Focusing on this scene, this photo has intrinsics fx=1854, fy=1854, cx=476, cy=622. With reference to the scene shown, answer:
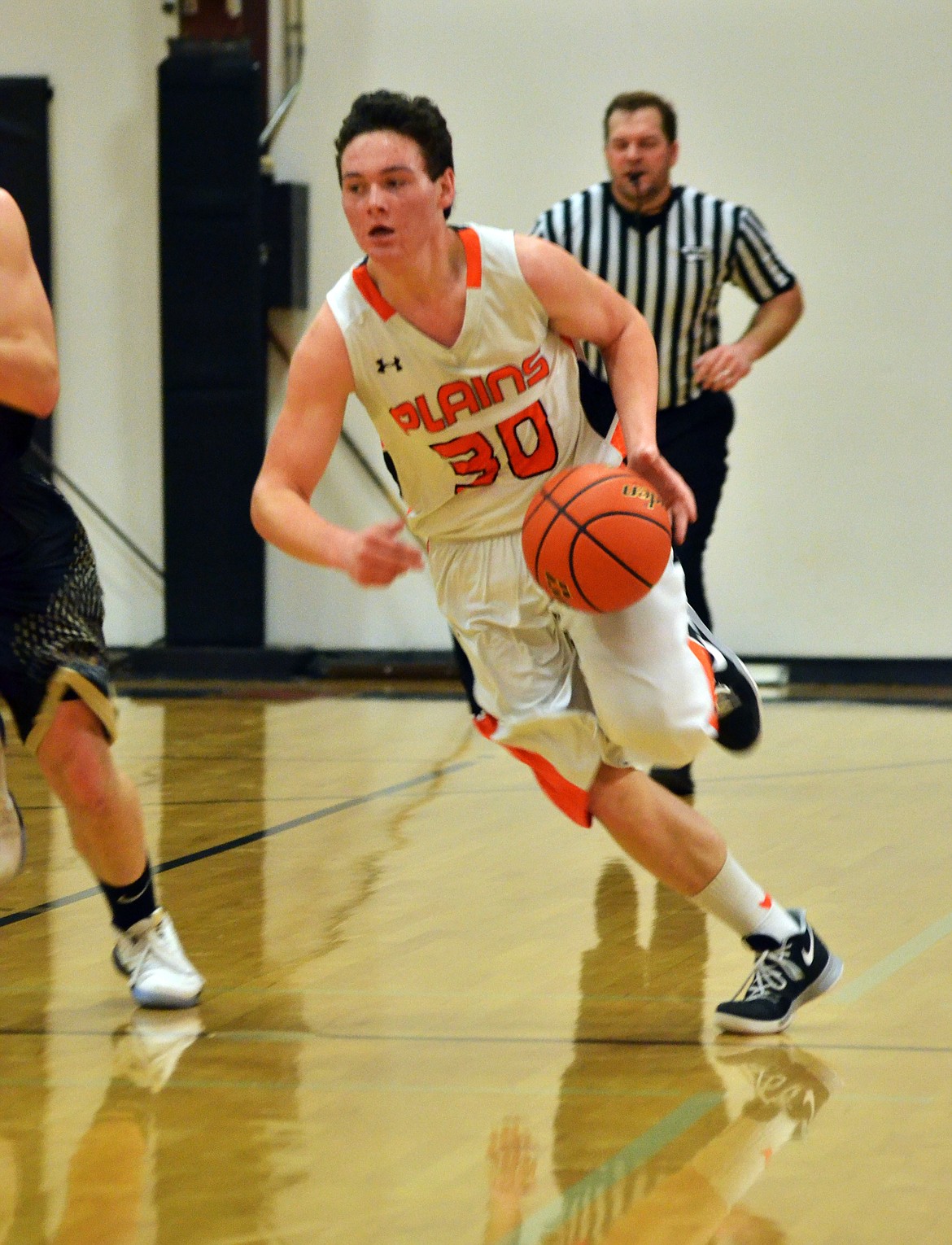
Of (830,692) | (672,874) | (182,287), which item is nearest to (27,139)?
(182,287)

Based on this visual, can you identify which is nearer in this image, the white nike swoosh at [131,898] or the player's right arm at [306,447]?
the player's right arm at [306,447]

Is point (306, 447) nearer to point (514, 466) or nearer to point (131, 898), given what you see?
point (514, 466)

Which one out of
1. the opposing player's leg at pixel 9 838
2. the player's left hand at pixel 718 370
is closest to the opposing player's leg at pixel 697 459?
the player's left hand at pixel 718 370

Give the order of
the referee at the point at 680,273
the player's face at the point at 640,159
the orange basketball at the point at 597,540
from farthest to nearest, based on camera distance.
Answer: the referee at the point at 680,273
the player's face at the point at 640,159
the orange basketball at the point at 597,540

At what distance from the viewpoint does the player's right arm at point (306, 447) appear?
2.80 meters

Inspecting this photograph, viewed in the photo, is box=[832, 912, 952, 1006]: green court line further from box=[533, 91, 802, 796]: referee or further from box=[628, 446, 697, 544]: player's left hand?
box=[533, 91, 802, 796]: referee

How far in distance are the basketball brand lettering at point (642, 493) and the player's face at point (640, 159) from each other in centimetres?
234

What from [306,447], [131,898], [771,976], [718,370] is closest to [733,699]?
[771,976]

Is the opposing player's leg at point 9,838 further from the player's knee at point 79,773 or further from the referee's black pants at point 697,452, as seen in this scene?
the referee's black pants at point 697,452

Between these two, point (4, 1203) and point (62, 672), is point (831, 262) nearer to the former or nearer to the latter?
point (62, 672)

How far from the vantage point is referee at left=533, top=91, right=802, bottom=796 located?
5.12m

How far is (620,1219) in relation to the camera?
2.17 m

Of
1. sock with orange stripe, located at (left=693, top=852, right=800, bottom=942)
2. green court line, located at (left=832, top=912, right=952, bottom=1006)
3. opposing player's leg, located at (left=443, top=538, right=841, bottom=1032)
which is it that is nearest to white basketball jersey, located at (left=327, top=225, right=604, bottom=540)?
opposing player's leg, located at (left=443, top=538, right=841, bottom=1032)

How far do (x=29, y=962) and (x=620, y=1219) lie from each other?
1700mm
